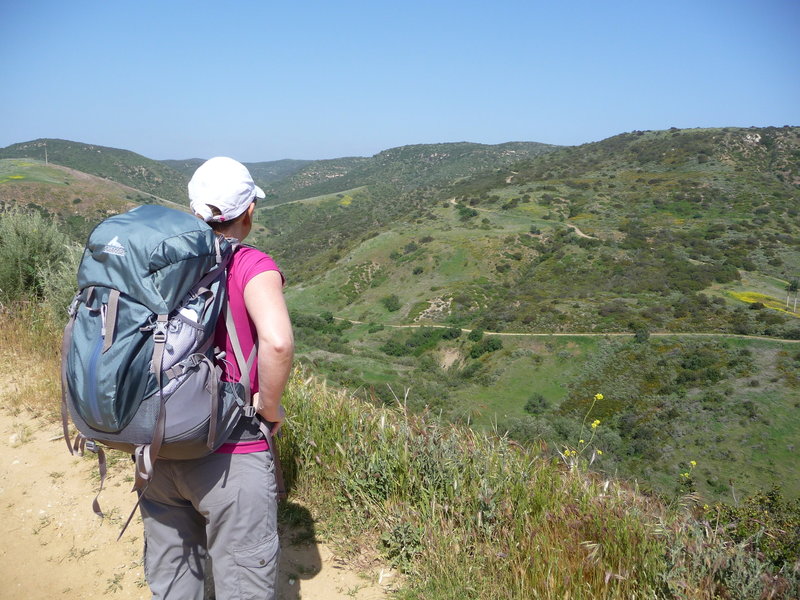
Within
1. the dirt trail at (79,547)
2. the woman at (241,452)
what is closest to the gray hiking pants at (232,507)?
the woman at (241,452)

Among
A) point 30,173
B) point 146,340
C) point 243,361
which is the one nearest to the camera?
point 146,340

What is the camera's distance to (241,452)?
1.54 metres

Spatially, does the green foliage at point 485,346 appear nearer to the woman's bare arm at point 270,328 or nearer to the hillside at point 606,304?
the hillside at point 606,304

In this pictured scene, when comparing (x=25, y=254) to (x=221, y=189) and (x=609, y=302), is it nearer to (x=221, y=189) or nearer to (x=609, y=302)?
(x=221, y=189)

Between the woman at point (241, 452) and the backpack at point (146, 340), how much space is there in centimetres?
12

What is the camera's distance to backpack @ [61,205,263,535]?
4.07 ft

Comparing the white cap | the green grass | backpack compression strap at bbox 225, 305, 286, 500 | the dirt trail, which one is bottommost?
the dirt trail

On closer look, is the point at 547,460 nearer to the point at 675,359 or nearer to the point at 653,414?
the point at 653,414

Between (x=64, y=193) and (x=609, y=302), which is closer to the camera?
(x=609, y=302)

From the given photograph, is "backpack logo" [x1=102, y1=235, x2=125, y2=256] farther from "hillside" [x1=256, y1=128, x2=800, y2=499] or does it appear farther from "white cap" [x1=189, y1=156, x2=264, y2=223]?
"hillside" [x1=256, y1=128, x2=800, y2=499]

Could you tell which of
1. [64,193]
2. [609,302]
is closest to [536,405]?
[609,302]

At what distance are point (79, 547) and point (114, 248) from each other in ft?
6.81

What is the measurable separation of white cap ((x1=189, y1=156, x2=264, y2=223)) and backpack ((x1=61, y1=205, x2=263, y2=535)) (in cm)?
16

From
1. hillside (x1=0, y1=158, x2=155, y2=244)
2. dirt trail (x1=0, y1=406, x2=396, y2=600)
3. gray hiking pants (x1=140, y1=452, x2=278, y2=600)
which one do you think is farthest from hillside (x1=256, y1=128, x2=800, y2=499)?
hillside (x1=0, y1=158, x2=155, y2=244)
